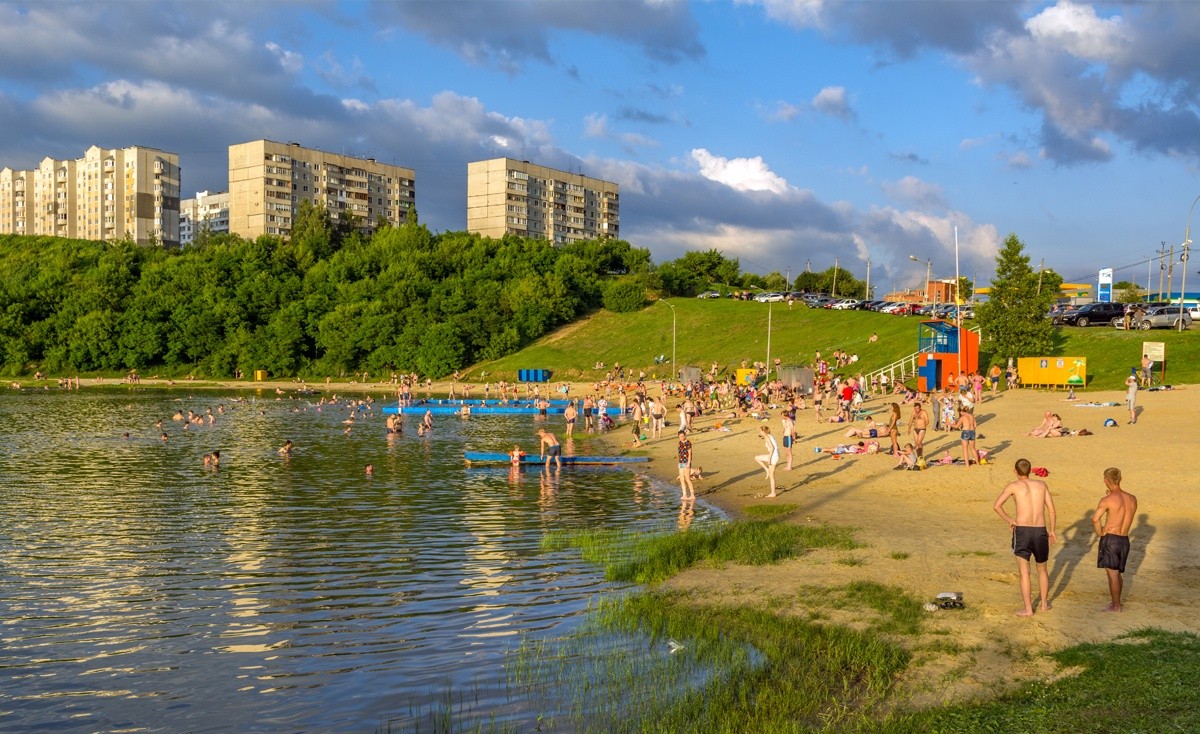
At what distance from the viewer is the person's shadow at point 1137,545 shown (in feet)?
45.3

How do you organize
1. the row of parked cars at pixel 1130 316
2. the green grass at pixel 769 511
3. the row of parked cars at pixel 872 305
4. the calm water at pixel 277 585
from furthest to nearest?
the row of parked cars at pixel 872 305
the row of parked cars at pixel 1130 316
the green grass at pixel 769 511
the calm water at pixel 277 585

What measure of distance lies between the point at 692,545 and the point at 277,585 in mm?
7109

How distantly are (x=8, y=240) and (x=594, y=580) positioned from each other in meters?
147

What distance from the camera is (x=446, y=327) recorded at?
94312 millimetres

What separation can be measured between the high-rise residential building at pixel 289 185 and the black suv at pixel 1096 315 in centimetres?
9572

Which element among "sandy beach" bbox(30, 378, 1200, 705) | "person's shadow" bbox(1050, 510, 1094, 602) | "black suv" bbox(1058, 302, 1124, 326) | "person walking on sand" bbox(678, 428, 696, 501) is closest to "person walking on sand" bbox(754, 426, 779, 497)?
"sandy beach" bbox(30, 378, 1200, 705)

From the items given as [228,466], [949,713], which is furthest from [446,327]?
[949,713]

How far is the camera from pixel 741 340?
84438 millimetres

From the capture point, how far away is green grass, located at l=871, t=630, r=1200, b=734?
26.5 feet

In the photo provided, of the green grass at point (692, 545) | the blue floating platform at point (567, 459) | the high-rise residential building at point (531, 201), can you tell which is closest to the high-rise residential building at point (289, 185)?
the high-rise residential building at point (531, 201)

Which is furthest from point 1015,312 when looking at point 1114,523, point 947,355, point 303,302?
point 303,302

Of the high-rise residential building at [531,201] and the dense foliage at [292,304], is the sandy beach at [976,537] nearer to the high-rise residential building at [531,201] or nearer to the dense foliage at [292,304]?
the dense foliage at [292,304]

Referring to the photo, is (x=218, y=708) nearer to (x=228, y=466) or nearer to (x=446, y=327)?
(x=228, y=466)

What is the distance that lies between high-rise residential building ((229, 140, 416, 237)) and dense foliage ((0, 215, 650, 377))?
23.8 meters
